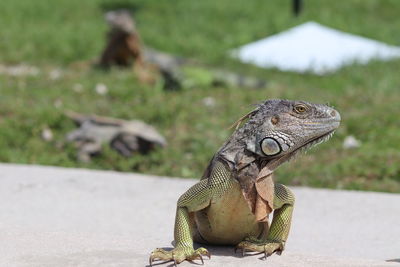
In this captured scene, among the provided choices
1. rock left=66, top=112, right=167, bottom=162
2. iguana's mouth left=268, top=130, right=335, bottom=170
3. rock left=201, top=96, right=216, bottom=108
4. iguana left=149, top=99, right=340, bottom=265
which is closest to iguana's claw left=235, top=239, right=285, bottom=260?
iguana left=149, top=99, right=340, bottom=265

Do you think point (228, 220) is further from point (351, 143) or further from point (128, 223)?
point (351, 143)

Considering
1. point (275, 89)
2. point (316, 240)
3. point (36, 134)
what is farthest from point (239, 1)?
point (316, 240)

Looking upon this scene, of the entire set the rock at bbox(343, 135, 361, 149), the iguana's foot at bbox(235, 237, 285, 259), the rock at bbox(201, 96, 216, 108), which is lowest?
the rock at bbox(201, 96, 216, 108)

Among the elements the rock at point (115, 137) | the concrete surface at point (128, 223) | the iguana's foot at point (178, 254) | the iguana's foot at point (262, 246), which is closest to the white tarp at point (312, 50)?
the rock at point (115, 137)

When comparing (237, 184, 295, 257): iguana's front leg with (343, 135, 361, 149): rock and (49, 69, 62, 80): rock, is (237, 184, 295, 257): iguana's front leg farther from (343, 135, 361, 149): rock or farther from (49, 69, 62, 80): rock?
(49, 69, 62, 80): rock

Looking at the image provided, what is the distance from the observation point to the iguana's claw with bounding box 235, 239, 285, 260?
3.43 meters

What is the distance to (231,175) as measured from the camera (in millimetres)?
3352

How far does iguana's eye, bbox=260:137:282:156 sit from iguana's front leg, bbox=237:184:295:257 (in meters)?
0.29

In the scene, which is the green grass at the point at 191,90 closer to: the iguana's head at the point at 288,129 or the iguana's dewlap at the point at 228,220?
the iguana's head at the point at 288,129

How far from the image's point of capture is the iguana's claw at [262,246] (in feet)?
11.3

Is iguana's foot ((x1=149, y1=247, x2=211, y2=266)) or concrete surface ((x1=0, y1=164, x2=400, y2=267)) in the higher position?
iguana's foot ((x1=149, y1=247, x2=211, y2=266))

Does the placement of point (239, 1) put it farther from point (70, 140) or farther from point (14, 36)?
point (70, 140)

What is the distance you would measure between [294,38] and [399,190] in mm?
7531

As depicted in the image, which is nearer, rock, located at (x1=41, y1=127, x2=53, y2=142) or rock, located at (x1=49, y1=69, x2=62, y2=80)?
rock, located at (x1=41, y1=127, x2=53, y2=142)
